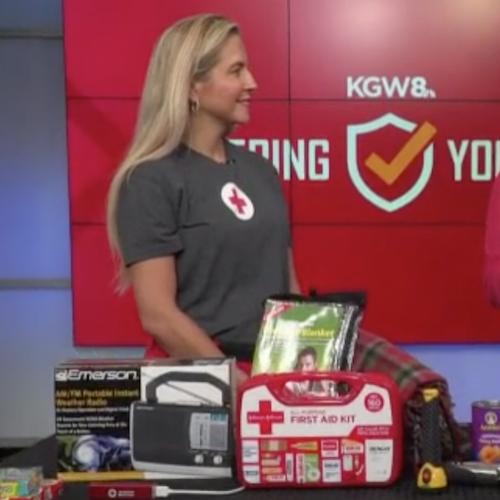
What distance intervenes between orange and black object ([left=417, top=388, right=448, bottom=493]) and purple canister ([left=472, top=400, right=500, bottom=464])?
100 millimetres

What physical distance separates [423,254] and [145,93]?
1729 mm

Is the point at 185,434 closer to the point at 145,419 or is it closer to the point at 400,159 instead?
the point at 145,419

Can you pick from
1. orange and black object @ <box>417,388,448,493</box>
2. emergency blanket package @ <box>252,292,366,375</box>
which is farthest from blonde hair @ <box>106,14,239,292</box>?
orange and black object @ <box>417,388,448,493</box>

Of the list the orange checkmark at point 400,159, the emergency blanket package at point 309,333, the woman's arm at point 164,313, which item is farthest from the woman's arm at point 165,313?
the orange checkmark at point 400,159

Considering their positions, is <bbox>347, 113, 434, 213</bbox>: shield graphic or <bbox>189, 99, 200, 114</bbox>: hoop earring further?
<bbox>347, 113, 434, 213</bbox>: shield graphic

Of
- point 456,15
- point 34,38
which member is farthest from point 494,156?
point 34,38

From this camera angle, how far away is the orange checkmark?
329 centimetres

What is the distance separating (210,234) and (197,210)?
0.05 m

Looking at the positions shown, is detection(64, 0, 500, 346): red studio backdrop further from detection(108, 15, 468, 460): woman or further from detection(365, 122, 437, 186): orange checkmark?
detection(108, 15, 468, 460): woman

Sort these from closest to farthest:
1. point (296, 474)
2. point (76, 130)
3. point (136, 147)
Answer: point (296, 474)
point (136, 147)
point (76, 130)

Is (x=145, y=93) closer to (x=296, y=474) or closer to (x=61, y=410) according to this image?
(x=61, y=410)

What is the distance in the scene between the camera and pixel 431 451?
123cm

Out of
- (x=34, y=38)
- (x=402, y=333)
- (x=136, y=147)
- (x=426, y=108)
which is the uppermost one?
(x=34, y=38)

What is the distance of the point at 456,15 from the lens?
3260 mm
